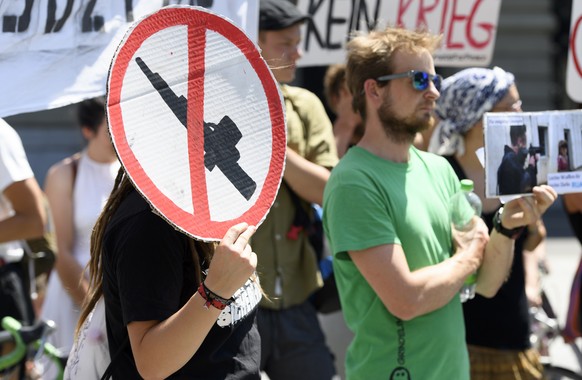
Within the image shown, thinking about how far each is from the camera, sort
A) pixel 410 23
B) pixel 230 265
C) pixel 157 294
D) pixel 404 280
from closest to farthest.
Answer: pixel 230 265 < pixel 157 294 < pixel 404 280 < pixel 410 23

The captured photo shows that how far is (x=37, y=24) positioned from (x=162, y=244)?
0.87 metres

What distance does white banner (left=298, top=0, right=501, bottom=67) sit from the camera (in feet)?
16.2

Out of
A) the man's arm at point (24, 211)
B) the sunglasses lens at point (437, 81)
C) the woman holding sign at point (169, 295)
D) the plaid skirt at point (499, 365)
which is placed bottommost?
the plaid skirt at point (499, 365)

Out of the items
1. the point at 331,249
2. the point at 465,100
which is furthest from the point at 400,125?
the point at 465,100

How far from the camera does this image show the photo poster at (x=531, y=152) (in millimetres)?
3223

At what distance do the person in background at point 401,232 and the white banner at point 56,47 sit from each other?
2.55 feet

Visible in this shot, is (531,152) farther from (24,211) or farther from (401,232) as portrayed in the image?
(24,211)

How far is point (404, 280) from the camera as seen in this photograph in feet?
10.3

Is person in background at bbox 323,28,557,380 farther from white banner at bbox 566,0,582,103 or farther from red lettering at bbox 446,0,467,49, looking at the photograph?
red lettering at bbox 446,0,467,49

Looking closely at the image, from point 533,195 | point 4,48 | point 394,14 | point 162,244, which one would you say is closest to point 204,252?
point 162,244

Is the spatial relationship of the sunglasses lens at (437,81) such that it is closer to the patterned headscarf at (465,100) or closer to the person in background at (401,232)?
the person in background at (401,232)

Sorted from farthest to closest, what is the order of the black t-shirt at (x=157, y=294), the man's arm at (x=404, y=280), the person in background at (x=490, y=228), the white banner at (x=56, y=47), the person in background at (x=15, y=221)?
1. the person in background at (x=490, y=228)
2. the person in background at (x=15, y=221)
3. the man's arm at (x=404, y=280)
4. the white banner at (x=56, y=47)
5. the black t-shirt at (x=157, y=294)

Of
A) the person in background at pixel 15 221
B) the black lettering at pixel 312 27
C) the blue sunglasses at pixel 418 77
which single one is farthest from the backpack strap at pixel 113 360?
the black lettering at pixel 312 27

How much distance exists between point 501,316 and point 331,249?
0.85m
